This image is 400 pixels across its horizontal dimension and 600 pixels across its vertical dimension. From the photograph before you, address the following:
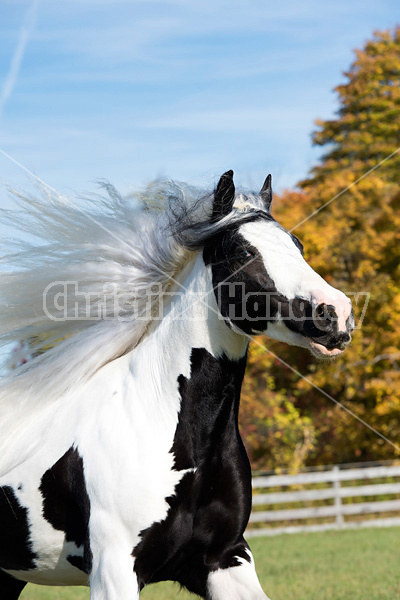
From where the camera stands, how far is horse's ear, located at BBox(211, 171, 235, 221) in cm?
369

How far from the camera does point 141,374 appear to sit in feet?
12.1

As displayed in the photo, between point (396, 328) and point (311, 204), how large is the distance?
275 inches

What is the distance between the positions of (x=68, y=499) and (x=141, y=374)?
2.18ft

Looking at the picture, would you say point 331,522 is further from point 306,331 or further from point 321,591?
point 306,331

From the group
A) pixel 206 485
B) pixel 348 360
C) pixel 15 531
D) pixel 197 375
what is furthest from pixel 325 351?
pixel 348 360

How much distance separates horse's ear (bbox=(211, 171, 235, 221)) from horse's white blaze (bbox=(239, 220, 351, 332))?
15cm

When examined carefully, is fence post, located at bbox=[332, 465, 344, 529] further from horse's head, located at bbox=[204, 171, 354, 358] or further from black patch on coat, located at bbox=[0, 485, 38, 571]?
horse's head, located at bbox=[204, 171, 354, 358]

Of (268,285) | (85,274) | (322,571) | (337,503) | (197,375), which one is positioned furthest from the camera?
(337,503)

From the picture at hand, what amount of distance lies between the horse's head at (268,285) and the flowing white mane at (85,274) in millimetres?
71

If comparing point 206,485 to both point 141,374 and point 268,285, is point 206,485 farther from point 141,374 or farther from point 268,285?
point 268,285

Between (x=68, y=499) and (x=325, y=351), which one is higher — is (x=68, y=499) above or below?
below

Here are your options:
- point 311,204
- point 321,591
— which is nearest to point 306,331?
point 321,591

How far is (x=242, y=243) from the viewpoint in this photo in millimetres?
3555

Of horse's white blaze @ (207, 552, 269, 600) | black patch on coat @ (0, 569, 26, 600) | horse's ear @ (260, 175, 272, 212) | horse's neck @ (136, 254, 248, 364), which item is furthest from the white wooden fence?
horse's neck @ (136, 254, 248, 364)
